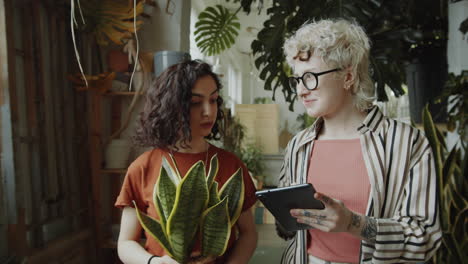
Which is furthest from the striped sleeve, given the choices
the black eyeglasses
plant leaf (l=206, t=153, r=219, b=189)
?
plant leaf (l=206, t=153, r=219, b=189)

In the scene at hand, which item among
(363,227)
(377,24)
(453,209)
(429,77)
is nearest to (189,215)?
(363,227)

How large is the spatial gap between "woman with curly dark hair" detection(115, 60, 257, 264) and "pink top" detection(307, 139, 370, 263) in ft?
0.71

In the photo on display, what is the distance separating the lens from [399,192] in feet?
2.90

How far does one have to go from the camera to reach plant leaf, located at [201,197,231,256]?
796 millimetres

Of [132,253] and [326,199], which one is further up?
[326,199]

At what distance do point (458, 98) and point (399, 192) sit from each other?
4.76 feet

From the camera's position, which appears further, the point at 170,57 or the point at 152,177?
the point at 170,57

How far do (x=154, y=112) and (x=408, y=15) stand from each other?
149 centimetres

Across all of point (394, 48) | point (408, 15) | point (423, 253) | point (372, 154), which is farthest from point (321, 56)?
point (408, 15)

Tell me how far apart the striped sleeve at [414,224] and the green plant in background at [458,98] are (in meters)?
1.25

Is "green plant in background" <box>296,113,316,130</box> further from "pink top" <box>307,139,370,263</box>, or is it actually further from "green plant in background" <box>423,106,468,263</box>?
"pink top" <box>307,139,370,263</box>

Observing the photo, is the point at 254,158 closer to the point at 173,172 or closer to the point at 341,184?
the point at 341,184

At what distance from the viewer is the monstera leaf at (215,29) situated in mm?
2340

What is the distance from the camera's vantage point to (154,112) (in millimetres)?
985
